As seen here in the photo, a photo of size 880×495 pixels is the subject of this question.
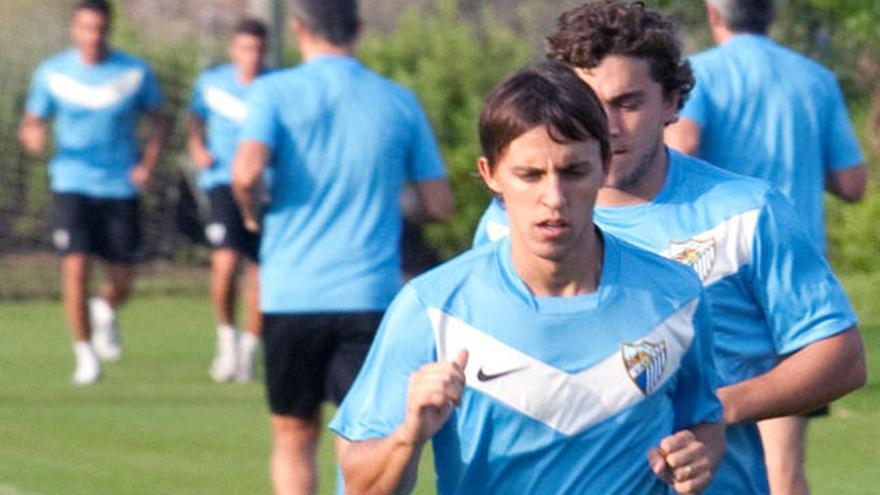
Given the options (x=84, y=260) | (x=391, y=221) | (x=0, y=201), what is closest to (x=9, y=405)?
(x=84, y=260)

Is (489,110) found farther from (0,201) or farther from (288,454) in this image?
(0,201)

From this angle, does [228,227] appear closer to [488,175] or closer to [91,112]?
[91,112]

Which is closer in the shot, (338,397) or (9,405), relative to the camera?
(338,397)

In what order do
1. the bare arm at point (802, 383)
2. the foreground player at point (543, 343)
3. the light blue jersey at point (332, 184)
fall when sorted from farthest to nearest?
the light blue jersey at point (332, 184) → the bare arm at point (802, 383) → the foreground player at point (543, 343)

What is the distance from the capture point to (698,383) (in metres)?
3.99

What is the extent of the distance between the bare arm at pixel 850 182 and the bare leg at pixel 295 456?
72.7 inches

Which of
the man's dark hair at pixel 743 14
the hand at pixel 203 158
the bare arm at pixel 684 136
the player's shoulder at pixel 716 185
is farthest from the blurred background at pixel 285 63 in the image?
the player's shoulder at pixel 716 185

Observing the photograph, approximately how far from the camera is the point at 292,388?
749 centimetres

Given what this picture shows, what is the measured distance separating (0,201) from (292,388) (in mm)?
11731

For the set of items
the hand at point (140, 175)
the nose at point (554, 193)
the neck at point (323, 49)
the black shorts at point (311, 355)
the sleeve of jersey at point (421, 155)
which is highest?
the nose at point (554, 193)

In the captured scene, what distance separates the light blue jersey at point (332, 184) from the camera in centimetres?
762

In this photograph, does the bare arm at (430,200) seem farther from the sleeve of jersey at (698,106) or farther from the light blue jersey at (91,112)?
the light blue jersey at (91,112)

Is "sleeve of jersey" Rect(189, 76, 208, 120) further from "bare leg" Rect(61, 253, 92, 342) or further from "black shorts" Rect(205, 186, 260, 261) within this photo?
"bare leg" Rect(61, 253, 92, 342)

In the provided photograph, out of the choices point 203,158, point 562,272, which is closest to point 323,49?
point 562,272
